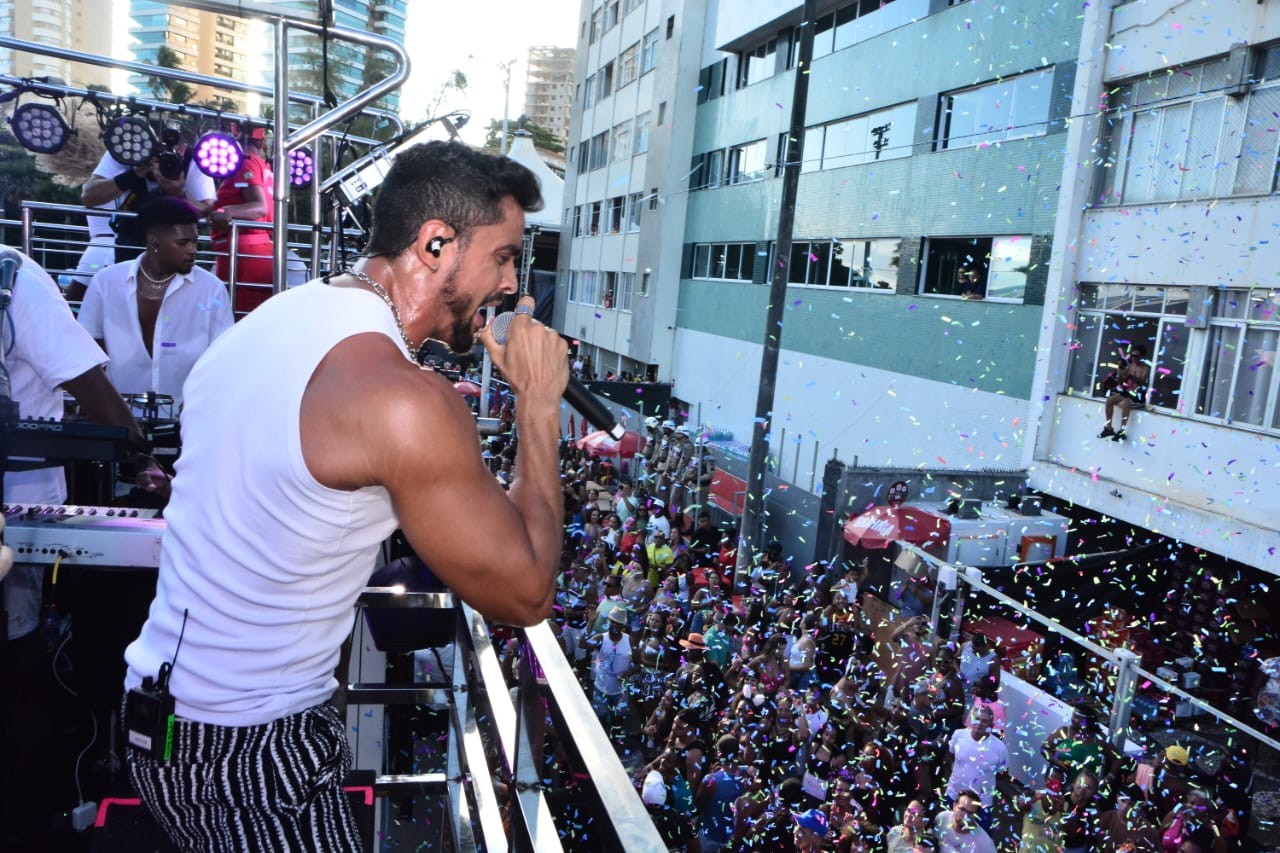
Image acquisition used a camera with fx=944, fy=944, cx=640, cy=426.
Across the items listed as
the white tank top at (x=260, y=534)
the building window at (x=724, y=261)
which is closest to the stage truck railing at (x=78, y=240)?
the white tank top at (x=260, y=534)

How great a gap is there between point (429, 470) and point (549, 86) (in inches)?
4241

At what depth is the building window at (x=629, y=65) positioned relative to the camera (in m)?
29.9

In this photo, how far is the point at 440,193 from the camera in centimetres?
151

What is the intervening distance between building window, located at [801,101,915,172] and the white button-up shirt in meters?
13.6

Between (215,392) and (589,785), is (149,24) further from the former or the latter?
(589,785)

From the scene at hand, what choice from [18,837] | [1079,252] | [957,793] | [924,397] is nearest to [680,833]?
[957,793]

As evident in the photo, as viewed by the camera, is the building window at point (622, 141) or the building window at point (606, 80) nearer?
the building window at point (622, 141)

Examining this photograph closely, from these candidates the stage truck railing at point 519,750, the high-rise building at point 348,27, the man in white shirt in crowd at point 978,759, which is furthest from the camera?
the man in white shirt in crowd at point 978,759

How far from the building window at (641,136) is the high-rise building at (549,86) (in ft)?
210


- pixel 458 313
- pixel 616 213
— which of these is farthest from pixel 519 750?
pixel 616 213

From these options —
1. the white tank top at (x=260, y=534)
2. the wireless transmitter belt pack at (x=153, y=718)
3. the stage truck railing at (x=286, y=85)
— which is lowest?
the wireless transmitter belt pack at (x=153, y=718)

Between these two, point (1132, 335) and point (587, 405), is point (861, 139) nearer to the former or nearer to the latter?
point (1132, 335)

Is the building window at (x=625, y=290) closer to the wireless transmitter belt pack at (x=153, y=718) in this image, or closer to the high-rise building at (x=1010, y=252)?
the high-rise building at (x=1010, y=252)

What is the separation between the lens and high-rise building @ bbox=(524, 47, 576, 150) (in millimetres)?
90750
